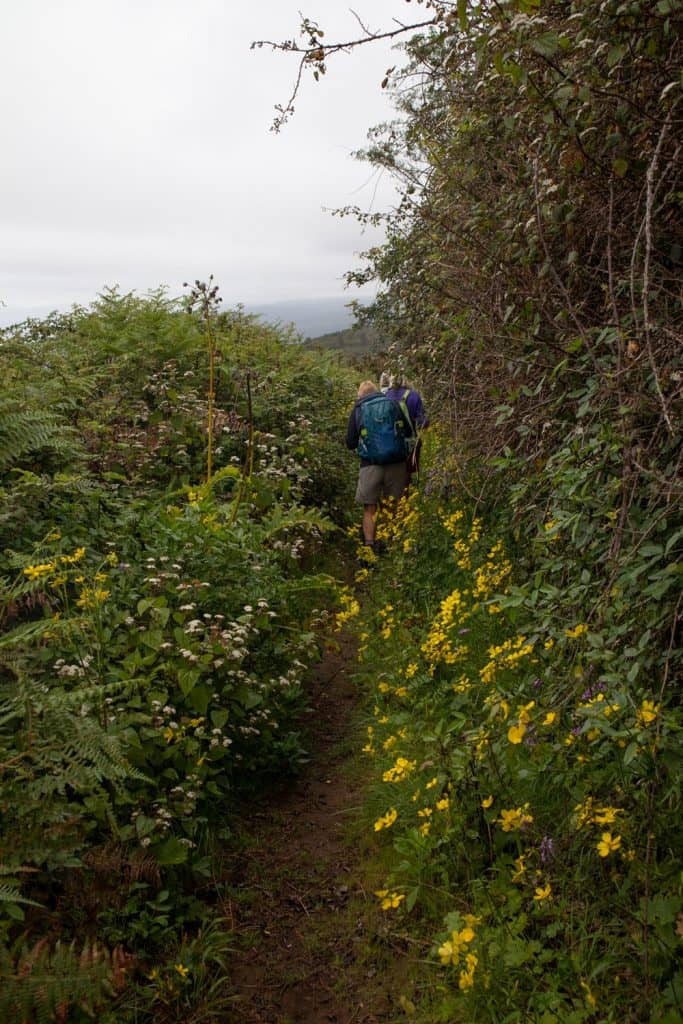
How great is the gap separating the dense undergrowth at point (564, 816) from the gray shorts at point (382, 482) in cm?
433

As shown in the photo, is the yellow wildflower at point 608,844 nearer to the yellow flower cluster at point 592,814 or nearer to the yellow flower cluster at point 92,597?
the yellow flower cluster at point 592,814

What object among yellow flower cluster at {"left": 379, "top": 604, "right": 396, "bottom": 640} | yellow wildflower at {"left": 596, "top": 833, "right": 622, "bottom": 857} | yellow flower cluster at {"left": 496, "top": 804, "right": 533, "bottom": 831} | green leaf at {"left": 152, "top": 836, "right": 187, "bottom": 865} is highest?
yellow wildflower at {"left": 596, "top": 833, "right": 622, "bottom": 857}

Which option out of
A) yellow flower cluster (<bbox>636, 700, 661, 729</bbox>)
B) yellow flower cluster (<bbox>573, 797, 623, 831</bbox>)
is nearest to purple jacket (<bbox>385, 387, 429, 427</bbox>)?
yellow flower cluster (<bbox>573, 797, 623, 831</bbox>)

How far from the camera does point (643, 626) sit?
282 centimetres

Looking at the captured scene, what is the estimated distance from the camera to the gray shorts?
27.3 feet

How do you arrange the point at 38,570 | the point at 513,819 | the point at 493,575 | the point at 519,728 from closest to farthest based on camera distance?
the point at 519,728 < the point at 513,819 < the point at 38,570 < the point at 493,575

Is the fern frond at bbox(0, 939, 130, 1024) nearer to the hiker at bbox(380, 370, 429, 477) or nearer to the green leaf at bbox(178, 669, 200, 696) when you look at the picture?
the green leaf at bbox(178, 669, 200, 696)

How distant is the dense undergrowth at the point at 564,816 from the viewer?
2445 mm

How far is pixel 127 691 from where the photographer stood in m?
3.51

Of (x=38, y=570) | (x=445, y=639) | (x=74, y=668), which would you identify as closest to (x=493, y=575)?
(x=445, y=639)

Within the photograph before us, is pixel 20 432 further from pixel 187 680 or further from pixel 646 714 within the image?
pixel 646 714

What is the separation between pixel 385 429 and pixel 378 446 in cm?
20

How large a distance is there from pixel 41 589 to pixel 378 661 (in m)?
2.52

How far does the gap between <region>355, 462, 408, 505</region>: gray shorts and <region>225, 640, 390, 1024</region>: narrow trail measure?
3.85 meters
